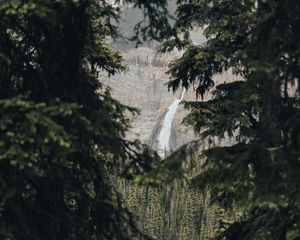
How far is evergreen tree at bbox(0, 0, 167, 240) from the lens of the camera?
21.1ft

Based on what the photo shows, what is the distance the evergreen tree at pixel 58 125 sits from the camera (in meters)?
6.42

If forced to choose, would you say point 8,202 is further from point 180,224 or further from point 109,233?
point 180,224

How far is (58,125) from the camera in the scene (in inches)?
251

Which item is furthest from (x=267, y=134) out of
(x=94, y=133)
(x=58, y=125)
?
(x=58, y=125)

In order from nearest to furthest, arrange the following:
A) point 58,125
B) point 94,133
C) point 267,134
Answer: point 58,125 < point 267,134 < point 94,133

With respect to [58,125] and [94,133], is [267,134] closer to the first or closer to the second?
[94,133]

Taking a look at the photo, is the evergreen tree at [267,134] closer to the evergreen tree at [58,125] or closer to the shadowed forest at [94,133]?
the shadowed forest at [94,133]

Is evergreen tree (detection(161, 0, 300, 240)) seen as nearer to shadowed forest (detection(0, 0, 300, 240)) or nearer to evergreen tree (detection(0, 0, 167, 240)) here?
shadowed forest (detection(0, 0, 300, 240))

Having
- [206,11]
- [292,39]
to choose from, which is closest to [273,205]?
[292,39]

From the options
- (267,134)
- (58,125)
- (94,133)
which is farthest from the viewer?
(94,133)

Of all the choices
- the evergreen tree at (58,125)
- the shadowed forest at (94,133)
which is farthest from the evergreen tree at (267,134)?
the evergreen tree at (58,125)

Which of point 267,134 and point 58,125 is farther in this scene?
point 267,134

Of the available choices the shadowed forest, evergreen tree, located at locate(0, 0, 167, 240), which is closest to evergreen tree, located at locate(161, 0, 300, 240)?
the shadowed forest

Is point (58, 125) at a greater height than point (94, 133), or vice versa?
point (94, 133)
